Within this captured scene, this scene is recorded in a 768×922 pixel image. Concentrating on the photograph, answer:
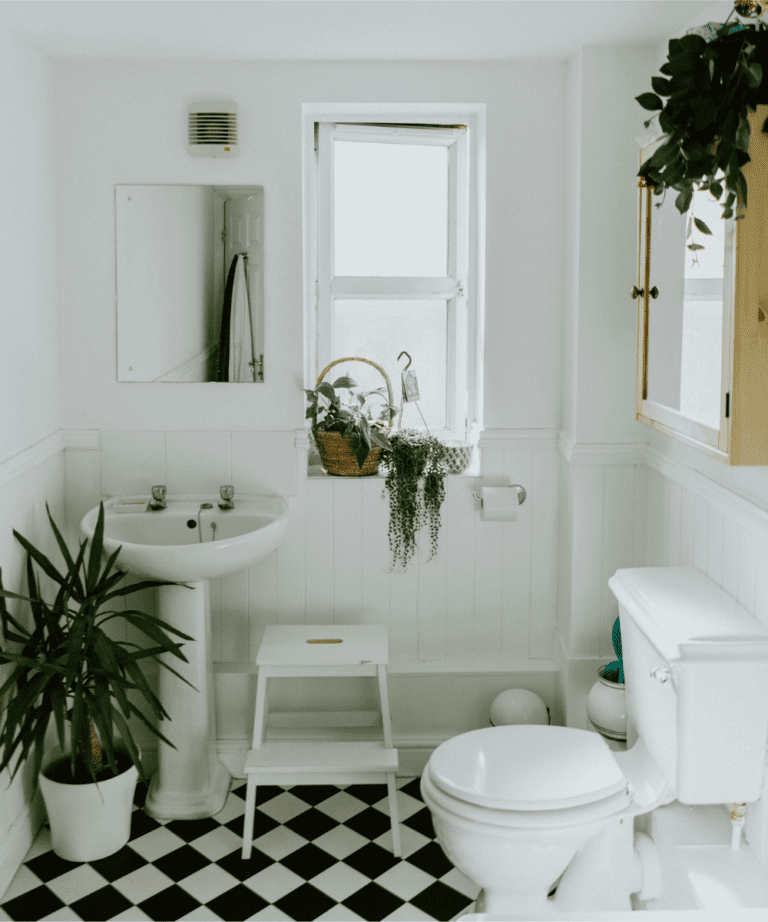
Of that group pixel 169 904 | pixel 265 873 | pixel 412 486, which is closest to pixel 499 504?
pixel 412 486

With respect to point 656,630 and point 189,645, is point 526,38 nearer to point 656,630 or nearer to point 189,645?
point 656,630

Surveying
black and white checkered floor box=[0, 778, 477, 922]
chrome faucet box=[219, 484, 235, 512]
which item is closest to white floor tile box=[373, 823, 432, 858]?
black and white checkered floor box=[0, 778, 477, 922]

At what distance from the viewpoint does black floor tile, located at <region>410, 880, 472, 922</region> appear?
2.44 meters

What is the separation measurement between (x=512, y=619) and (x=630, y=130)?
5.24 ft

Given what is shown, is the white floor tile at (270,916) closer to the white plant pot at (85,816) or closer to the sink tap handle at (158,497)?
the white plant pot at (85,816)

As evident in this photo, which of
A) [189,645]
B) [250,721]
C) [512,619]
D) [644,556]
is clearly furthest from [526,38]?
[250,721]

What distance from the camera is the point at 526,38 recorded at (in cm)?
274

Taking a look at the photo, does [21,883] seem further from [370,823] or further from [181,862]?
[370,823]

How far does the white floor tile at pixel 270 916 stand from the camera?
2.42 meters

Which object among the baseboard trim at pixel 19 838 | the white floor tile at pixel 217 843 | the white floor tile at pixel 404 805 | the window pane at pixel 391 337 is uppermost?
the window pane at pixel 391 337

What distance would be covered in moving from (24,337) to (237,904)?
1649 mm

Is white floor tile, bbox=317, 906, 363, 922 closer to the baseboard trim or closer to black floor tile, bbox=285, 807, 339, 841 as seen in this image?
black floor tile, bbox=285, 807, 339, 841

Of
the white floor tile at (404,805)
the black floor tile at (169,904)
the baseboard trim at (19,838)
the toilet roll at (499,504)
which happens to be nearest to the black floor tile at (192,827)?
the black floor tile at (169,904)

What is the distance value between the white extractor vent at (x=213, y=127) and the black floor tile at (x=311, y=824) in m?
2.05
